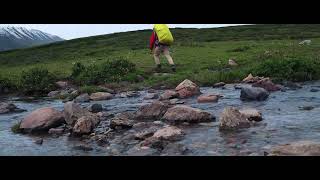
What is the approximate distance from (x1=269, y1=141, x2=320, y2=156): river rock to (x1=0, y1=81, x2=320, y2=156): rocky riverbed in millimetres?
22

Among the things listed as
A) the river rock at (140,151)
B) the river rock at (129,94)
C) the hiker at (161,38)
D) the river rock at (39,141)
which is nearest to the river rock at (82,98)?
the river rock at (129,94)

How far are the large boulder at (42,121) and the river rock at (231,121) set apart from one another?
4094mm

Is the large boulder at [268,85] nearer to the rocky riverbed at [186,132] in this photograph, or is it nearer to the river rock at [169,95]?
the rocky riverbed at [186,132]

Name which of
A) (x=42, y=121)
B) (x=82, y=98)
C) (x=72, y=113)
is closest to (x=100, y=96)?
(x=82, y=98)

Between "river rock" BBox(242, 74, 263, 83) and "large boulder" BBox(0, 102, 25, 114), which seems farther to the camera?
"river rock" BBox(242, 74, 263, 83)

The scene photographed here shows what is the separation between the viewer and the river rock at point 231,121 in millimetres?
10164

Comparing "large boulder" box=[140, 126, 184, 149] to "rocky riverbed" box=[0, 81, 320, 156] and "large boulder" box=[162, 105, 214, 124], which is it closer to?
"rocky riverbed" box=[0, 81, 320, 156]

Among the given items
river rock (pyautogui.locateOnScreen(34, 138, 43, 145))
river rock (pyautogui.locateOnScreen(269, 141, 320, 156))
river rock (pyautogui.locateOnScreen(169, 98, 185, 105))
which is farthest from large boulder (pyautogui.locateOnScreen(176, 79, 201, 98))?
river rock (pyautogui.locateOnScreen(269, 141, 320, 156))

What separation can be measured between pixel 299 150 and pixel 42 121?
652cm

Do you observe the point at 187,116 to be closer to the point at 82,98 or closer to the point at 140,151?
the point at 140,151

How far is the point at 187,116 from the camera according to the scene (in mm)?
11219

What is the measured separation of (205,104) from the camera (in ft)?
46.0

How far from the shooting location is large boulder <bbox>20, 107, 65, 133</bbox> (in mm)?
11422

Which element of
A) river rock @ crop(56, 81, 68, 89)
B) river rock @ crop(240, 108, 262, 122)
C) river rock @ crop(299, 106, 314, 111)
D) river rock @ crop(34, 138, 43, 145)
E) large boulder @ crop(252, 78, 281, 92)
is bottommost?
river rock @ crop(56, 81, 68, 89)
